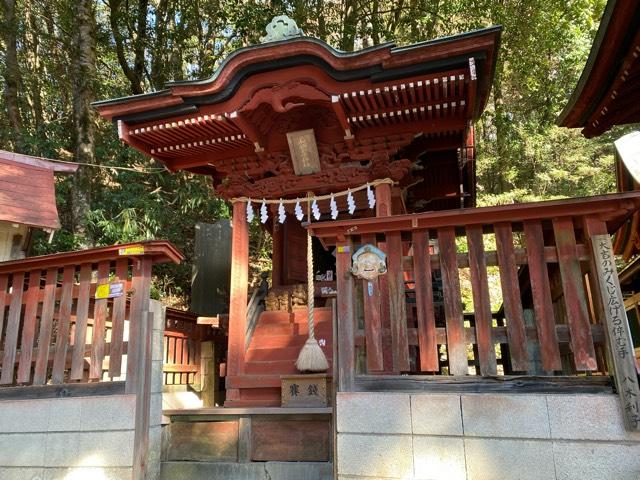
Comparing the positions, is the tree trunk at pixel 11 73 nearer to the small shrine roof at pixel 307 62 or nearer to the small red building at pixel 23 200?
the small red building at pixel 23 200

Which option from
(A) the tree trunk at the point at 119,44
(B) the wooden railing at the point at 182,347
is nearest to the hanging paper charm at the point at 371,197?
(B) the wooden railing at the point at 182,347

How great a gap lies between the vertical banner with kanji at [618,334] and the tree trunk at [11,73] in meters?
12.3

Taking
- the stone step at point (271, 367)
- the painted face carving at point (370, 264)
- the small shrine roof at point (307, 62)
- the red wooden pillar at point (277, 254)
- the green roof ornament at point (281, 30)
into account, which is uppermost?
the green roof ornament at point (281, 30)

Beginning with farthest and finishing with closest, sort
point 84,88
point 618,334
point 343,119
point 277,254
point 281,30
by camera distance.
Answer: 1. point 84,88
2. point 277,254
3. point 281,30
4. point 343,119
5. point 618,334

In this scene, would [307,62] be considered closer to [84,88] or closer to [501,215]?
[501,215]

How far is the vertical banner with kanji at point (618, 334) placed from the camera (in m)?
3.08

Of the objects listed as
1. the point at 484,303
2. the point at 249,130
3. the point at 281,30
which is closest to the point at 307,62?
the point at 281,30

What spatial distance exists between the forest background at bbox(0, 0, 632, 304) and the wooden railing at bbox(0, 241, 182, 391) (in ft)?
15.6

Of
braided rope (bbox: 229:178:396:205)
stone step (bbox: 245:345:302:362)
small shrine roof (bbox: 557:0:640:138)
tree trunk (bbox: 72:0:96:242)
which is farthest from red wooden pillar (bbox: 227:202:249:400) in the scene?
small shrine roof (bbox: 557:0:640:138)

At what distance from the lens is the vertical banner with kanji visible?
121 inches

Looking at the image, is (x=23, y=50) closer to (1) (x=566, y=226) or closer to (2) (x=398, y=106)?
(2) (x=398, y=106)

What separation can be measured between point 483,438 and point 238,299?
4.38 metres

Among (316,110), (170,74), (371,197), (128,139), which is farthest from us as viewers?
(170,74)

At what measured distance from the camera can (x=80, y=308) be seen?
4609 millimetres
